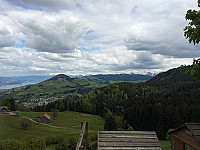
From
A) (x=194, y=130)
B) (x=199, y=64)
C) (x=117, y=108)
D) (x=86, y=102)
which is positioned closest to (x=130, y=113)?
(x=117, y=108)

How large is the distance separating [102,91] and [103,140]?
146m

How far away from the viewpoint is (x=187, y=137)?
15.8m

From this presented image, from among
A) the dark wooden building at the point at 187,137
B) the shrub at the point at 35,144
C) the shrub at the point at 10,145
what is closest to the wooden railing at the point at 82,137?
the dark wooden building at the point at 187,137

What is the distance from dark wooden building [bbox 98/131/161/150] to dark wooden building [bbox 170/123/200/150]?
523 centimetres

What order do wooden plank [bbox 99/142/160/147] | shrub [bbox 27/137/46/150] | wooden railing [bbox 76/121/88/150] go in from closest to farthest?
1. wooden railing [bbox 76/121/88/150]
2. wooden plank [bbox 99/142/160/147]
3. shrub [bbox 27/137/46/150]

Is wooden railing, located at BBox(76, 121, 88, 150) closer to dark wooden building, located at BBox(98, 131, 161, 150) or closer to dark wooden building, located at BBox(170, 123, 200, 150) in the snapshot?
dark wooden building, located at BBox(98, 131, 161, 150)

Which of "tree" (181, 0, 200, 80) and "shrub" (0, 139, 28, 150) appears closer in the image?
"tree" (181, 0, 200, 80)

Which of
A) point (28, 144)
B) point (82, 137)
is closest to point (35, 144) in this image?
point (28, 144)

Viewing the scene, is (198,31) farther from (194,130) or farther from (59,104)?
(59,104)

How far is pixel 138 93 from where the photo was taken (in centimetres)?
14862

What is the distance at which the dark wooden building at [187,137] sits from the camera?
45.5 ft

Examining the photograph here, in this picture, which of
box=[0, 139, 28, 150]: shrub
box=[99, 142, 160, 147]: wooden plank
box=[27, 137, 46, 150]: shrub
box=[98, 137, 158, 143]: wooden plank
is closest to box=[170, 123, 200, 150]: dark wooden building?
box=[98, 137, 158, 143]: wooden plank

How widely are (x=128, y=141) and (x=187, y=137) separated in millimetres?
8649

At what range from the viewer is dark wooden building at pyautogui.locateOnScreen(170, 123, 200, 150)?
45.5 feet
